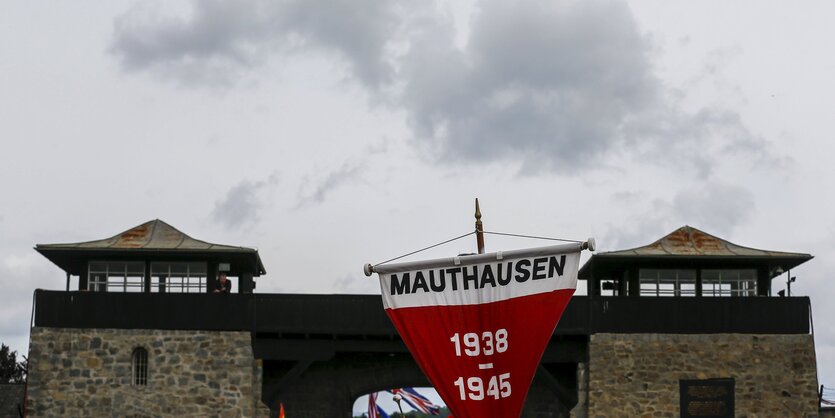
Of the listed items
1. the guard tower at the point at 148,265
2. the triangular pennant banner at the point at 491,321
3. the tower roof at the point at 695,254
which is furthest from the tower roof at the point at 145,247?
the triangular pennant banner at the point at 491,321

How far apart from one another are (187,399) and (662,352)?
11.5 metres

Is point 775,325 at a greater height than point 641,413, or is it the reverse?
point 775,325

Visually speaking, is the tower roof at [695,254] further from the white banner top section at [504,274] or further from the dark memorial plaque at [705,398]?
the white banner top section at [504,274]

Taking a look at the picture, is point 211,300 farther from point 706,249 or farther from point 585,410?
point 706,249

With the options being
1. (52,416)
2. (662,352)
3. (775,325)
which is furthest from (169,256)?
(775,325)

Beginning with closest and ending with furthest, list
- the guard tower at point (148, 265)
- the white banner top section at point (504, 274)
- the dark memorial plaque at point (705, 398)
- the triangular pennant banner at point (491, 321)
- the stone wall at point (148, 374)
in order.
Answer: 1. the triangular pennant banner at point (491, 321)
2. the white banner top section at point (504, 274)
3. the stone wall at point (148, 374)
4. the dark memorial plaque at point (705, 398)
5. the guard tower at point (148, 265)

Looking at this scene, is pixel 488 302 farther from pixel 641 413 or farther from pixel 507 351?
pixel 641 413

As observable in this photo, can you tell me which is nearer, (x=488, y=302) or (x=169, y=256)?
(x=488, y=302)

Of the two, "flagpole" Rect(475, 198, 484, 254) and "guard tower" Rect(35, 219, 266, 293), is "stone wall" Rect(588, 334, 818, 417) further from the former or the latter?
"flagpole" Rect(475, 198, 484, 254)

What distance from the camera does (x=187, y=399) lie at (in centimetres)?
3178

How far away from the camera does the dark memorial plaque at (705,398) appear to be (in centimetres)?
3195

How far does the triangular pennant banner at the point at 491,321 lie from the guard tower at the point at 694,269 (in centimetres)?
1806

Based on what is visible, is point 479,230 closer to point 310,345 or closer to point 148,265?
point 310,345

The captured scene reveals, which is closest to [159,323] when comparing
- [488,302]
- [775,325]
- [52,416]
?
[52,416]
